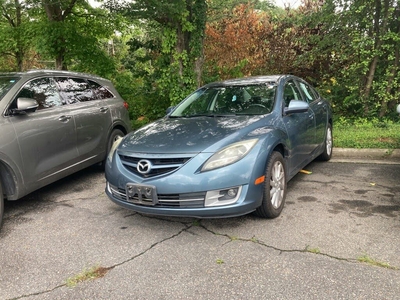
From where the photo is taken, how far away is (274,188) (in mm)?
3537

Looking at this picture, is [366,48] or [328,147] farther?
[366,48]

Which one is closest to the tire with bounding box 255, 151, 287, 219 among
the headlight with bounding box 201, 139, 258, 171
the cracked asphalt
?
the cracked asphalt

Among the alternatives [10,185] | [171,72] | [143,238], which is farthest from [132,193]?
[171,72]

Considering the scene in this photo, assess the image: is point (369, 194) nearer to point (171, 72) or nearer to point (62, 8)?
point (171, 72)

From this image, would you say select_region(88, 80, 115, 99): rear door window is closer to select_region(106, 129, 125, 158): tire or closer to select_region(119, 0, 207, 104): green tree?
select_region(106, 129, 125, 158): tire

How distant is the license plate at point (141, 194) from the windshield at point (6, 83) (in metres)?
1.91

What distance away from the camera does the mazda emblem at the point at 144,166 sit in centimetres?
320

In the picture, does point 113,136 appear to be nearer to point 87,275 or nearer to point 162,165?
point 162,165

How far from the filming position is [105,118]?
5.40 meters

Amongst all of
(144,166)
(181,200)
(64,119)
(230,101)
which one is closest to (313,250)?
(181,200)

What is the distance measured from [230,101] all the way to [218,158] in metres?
1.44

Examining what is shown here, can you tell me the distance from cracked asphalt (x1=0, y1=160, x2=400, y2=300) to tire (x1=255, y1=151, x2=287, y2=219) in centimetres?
12

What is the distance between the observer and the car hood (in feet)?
10.7

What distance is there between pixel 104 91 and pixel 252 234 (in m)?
3.71
